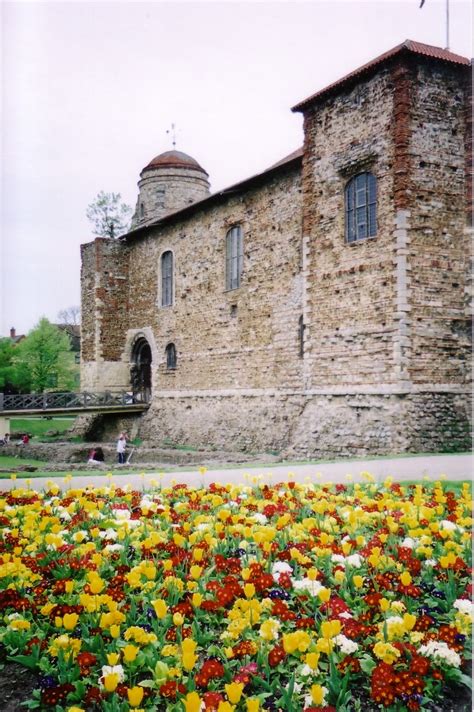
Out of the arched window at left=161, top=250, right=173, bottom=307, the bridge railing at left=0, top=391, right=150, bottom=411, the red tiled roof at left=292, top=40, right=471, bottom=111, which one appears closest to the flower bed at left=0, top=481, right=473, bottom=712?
the red tiled roof at left=292, top=40, right=471, bottom=111

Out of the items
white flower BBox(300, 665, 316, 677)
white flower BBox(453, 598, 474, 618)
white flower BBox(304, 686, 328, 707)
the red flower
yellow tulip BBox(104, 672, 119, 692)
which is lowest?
white flower BBox(304, 686, 328, 707)

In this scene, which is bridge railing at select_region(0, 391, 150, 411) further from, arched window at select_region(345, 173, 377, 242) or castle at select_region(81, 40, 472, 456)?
arched window at select_region(345, 173, 377, 242)

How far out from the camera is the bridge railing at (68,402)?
93.7ft

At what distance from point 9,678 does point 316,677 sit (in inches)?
Result: 65.1

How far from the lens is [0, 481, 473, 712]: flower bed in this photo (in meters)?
3.19

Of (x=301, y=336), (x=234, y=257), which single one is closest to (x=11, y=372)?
(x=234, y=257)

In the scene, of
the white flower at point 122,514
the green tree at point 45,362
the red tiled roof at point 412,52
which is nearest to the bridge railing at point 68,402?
the green tree at point 45,362

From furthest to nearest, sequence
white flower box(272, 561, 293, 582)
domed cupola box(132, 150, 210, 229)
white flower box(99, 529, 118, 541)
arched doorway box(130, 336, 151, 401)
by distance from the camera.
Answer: domed cupola box(132, 150, 210, 229) < arched doorway box(130, 336, 151, 401) < white flower box(99, 529, 118, 541) < white flower box(272, 561, 293, 582)

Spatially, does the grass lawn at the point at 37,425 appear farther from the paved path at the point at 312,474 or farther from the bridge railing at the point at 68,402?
the paved path at the point at 312,474

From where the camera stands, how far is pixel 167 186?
126 feet

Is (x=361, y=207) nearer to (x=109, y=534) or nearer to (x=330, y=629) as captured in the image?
(x=109, y=534)

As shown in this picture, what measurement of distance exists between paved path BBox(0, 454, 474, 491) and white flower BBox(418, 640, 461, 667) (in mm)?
4885

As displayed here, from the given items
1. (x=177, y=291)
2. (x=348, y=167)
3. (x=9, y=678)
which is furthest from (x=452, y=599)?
(x=177, y=291)

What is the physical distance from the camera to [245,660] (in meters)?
3.43
